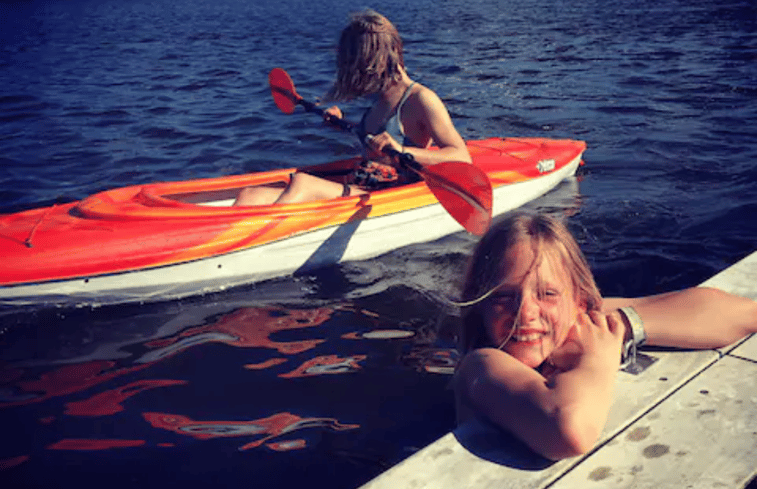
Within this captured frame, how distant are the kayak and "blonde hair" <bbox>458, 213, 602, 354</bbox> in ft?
7.92

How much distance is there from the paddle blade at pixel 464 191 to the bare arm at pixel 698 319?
6.20 ft

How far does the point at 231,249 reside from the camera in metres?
4.41

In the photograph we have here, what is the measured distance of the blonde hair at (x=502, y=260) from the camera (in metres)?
2.15

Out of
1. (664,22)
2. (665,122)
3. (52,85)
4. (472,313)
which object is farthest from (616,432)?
(664,22)

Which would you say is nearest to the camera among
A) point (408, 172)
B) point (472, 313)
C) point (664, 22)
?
point (472, 313)

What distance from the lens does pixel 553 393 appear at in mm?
1881

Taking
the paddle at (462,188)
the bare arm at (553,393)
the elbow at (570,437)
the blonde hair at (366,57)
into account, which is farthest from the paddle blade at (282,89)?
the elbow at (570,437)

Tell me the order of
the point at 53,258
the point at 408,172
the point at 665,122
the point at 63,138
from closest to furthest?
1. the point at 53,258
2. the point at 408,172
3. the point at 665,122
4. the point at 63,138

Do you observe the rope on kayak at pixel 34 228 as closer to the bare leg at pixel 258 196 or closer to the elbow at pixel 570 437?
the bare leg at pixel 258 196

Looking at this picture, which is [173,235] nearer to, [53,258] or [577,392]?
[53,258]

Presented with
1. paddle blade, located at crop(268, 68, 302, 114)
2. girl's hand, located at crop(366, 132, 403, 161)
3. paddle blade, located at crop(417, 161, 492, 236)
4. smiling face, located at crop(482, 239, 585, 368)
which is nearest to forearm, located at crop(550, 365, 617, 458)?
smiling face, located at crop(482, 239, 585, 368)

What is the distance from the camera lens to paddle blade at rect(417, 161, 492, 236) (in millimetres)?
4227

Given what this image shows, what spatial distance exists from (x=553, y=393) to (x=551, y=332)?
0.86 feet

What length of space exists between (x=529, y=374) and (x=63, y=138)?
7.89 m
